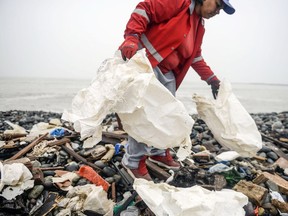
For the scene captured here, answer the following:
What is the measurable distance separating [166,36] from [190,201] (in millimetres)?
1465

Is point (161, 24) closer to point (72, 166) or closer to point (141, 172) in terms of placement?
point (141, 172)

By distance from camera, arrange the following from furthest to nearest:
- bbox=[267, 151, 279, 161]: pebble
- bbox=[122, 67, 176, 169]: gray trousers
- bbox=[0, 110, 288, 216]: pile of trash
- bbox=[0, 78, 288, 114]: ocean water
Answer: bbox=[0, 78, 288, 114]: ocean water, bbox=[267, 151, 279, 161]: pebble, bbox=[122, 67, 176, 169]: gray trousers, bbox=[0, 110, 288, 216]: pile of trash

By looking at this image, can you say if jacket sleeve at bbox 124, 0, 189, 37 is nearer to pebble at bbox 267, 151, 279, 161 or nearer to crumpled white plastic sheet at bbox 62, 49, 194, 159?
crumpled white plastic sheet at bbox 62, 49, 194, 159

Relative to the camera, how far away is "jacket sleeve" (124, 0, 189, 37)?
202 cm

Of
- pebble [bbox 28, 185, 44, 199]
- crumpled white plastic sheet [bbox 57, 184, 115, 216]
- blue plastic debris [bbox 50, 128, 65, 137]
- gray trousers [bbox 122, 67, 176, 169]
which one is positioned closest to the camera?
crumpled white plastic sheet [bbox 57, 184, 115, 216]

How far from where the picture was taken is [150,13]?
6.82 feet

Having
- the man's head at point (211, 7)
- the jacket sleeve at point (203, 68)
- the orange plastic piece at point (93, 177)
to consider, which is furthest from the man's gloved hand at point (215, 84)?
the orange plastic piece at point (93, 177)

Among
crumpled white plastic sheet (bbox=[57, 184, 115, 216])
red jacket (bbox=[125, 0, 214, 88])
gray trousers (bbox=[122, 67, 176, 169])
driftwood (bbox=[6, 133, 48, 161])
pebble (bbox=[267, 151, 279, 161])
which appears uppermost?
red jacket (bbox=[125, 0, 214, 88])

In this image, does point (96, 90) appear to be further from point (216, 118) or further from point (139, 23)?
point (216, 118)

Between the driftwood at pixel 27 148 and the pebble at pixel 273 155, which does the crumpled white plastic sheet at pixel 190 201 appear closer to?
the driftwood at pixel 27 148

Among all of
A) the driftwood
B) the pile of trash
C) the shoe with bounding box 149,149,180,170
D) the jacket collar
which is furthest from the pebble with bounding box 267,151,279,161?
the driftwood

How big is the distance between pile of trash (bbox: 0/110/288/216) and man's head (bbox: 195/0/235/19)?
1.43 m

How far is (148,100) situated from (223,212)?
3.02 feet

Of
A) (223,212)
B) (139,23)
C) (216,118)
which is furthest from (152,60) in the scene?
(223,212)
